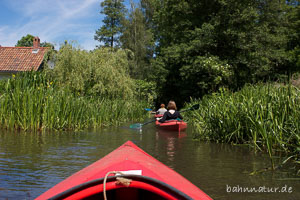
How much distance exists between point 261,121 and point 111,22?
4055 cm

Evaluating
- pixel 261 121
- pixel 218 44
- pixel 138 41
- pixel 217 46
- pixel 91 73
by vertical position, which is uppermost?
pixel 138 41

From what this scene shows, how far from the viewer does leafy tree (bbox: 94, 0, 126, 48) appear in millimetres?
43344

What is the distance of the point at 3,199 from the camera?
146 inches

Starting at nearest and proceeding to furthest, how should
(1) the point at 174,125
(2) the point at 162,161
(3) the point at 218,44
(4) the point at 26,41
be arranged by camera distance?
(2) the point at 162,161 → (1) the point at 174,125 → (3) the point at 218,44 → (4) the point at 26,41

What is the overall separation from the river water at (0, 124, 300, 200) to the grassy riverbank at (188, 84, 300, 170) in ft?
1.06

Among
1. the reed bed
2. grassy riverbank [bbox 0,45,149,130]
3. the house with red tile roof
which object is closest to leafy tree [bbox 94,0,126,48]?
the house with red tile roof

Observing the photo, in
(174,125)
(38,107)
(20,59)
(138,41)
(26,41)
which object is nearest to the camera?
(38,107)

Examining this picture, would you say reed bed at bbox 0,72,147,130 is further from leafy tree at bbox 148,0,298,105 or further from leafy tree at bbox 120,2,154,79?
leafy tree at bbox 120,2,154,79

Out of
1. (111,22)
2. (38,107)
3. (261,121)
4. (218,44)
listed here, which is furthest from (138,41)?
(261,121)

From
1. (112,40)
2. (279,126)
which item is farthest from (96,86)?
(112,40)

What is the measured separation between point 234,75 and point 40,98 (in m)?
15.8

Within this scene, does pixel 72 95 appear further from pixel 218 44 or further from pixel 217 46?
pixel 218 44

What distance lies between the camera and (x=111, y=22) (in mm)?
44375

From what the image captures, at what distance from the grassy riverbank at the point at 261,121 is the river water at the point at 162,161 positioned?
32 cm
